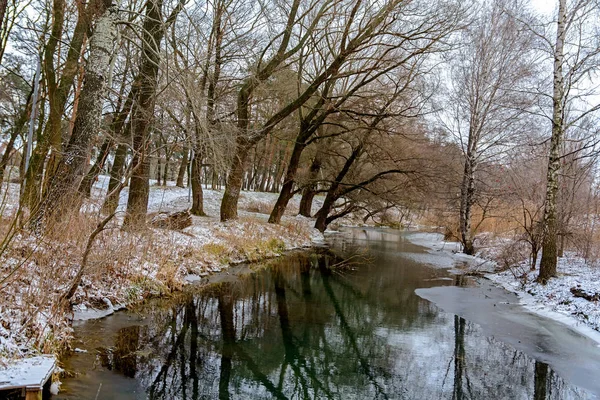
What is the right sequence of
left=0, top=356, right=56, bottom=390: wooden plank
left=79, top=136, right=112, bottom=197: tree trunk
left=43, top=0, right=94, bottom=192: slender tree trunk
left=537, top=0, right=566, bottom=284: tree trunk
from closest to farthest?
left=0, top=356, right=56, bottom=390: wooden plank → left=79, top=136, right=112, bottom=197: tree trunk → left=43, top=0, right=94, bottom=192: slender tree trunk → left=537, top=0, right=566, bottom=284: tree trunk

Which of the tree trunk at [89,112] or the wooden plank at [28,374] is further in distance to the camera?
the tree trunk at [89,112]

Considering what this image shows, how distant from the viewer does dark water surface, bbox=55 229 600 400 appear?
4.92m

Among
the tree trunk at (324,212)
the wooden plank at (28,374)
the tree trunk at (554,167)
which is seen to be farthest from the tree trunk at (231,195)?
the wooden plank at (28,374)

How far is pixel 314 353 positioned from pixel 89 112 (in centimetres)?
554

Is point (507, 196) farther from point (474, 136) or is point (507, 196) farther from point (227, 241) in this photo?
point (227, 241)

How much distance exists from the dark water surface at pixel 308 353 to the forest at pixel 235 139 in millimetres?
745

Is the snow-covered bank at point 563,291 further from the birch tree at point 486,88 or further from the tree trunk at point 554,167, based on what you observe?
the birch tree at point 486,88

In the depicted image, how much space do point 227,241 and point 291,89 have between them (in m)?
9.04

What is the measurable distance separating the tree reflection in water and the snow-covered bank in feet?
6.65

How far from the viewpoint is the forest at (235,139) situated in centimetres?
608

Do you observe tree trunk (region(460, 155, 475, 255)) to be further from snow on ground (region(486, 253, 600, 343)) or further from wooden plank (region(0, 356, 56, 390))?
wooden plank (region(0, 356, 56, 390))

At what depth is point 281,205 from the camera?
761 inches

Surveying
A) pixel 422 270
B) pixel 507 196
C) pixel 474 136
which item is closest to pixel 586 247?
pixel 507 196

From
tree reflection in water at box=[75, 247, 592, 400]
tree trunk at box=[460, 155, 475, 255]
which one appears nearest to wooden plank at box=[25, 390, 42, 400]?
tree reflection in water at box=[75, 247, 592, 400]
